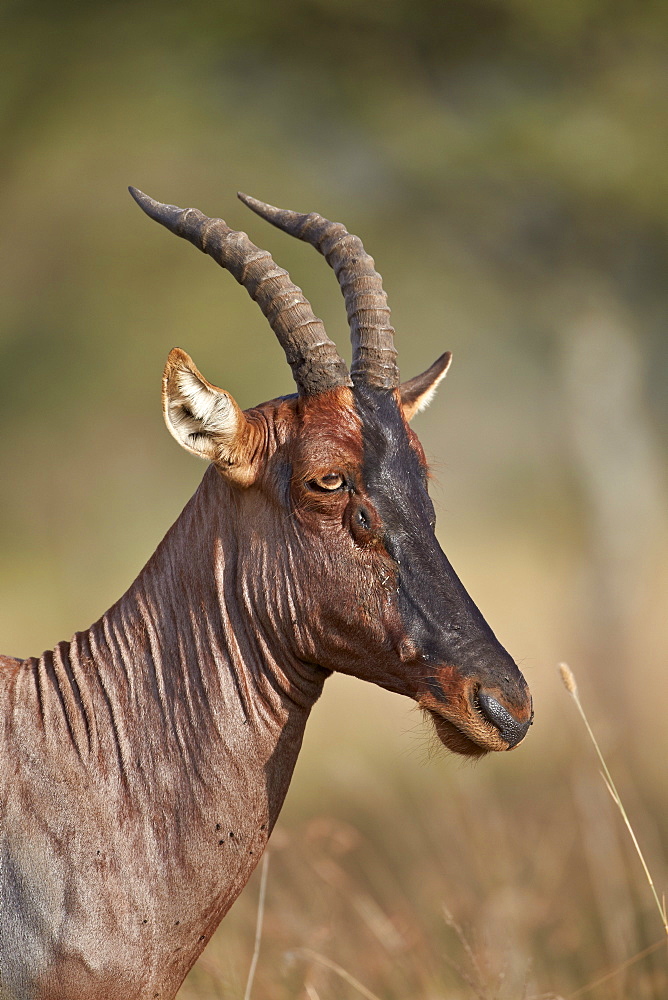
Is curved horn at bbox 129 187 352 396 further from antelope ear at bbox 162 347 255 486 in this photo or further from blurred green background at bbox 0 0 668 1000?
blurred green background at bbox 0 0 668 1000

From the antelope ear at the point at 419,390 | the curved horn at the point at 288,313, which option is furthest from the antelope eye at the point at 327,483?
the antelope ear at the point at 419,390

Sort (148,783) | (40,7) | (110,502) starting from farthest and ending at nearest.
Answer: (110,502) → (40,7) → (148,783)

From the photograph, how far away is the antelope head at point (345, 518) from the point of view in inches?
155

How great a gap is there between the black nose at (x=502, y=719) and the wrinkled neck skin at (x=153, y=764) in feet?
2.64

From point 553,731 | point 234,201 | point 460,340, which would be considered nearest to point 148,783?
point 553,731

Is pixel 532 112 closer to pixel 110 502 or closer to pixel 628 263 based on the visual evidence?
pixel 628 263

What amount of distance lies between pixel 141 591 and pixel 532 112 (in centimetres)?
891

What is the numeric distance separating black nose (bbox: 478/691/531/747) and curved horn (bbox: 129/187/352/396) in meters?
1.38

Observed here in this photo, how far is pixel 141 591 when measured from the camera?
4.46 m

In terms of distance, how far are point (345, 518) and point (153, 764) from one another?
1.20 m

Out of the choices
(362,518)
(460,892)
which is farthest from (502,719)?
(460,892)

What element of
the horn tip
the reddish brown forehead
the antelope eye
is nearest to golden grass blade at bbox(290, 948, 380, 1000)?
the antelope eye

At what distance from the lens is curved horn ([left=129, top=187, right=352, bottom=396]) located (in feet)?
14.1

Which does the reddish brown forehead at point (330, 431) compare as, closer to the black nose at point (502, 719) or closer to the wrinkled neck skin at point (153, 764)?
the wrinkled neck skin at point (153, 764)
